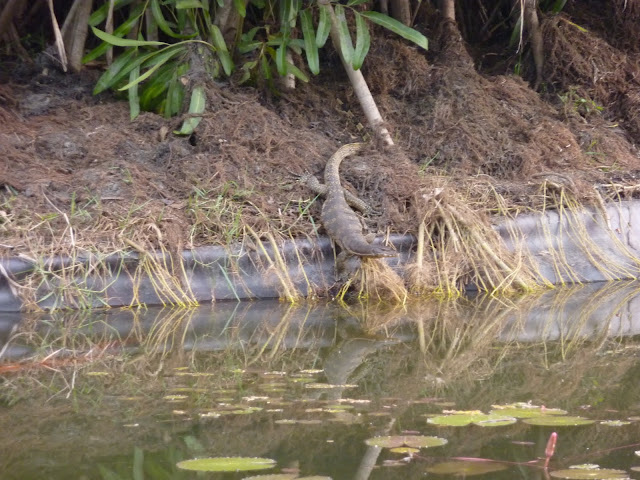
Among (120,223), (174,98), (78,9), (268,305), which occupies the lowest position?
(268,305)

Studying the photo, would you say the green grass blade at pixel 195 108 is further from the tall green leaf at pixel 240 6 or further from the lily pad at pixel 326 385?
the lily pad at pixel 326 385

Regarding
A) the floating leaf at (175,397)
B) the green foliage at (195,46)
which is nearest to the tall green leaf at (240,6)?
the green foliage at (195,46)

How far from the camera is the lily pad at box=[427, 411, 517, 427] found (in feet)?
9.87

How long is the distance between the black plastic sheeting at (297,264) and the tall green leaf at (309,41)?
155 cm

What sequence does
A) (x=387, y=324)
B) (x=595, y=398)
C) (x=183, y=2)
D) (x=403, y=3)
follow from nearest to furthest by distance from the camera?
(x=595, y=398) → (x=387, y=324) → (x=183, y=2) → (x=403, y=3)

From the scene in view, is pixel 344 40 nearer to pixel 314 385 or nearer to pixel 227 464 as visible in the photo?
pixel 314 385

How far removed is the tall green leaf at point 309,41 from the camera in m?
7.00

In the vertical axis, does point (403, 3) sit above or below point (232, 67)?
above

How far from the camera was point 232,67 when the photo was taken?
738cm

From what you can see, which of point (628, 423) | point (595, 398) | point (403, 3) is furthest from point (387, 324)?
point (403, 3)

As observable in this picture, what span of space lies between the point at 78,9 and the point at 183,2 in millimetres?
1275

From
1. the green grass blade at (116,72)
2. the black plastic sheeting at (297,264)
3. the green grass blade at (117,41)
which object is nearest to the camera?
the black plastic sheeting at (297,264)

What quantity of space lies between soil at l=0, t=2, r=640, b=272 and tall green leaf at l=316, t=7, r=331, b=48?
0.81 m

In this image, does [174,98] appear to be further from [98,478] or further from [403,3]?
[98,478]
